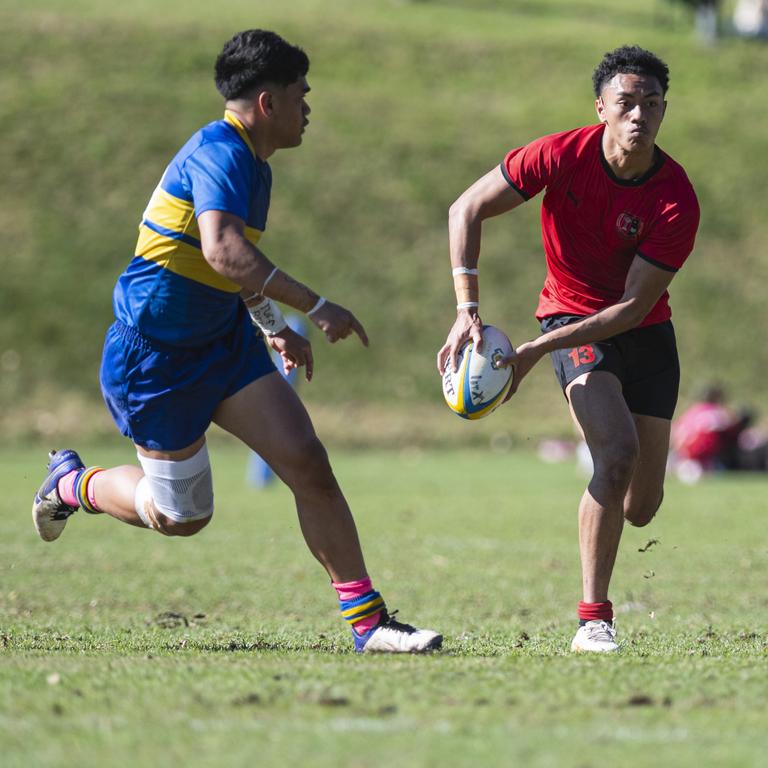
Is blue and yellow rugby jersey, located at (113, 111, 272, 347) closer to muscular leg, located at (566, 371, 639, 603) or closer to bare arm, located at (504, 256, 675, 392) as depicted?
bare arm, located at (504, 256, 675, 392)

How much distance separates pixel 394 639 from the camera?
19.6ft

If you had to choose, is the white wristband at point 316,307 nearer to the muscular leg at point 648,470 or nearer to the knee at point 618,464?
the knee at point 618,464

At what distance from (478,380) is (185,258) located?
1478 millimetres

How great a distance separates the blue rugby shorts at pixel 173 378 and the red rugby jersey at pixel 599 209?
1583mm

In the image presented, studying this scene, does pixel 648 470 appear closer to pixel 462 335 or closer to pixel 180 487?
pixel 462 335

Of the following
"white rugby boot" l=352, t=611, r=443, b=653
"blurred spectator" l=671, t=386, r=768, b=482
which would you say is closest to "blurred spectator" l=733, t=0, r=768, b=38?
"blurred spectator" l=671, t=386, r=768, b=482

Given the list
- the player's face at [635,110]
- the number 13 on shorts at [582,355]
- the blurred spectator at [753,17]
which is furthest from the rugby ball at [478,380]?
the blurred spectator at [753,17]

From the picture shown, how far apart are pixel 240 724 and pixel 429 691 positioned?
0.82 m

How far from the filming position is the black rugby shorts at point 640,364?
22.2 feet

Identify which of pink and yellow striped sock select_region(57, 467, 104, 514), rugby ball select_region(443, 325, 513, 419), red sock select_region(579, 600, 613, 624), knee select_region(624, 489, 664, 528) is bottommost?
red sock select_region(579, 600, 613, 624)

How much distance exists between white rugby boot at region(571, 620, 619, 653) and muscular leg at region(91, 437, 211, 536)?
1.77 metres

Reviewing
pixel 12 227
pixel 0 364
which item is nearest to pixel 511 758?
pixel 0 364

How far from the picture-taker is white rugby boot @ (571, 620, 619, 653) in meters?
6.15

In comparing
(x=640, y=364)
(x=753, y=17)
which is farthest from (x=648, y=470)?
Answer: (x=753, y=17)
